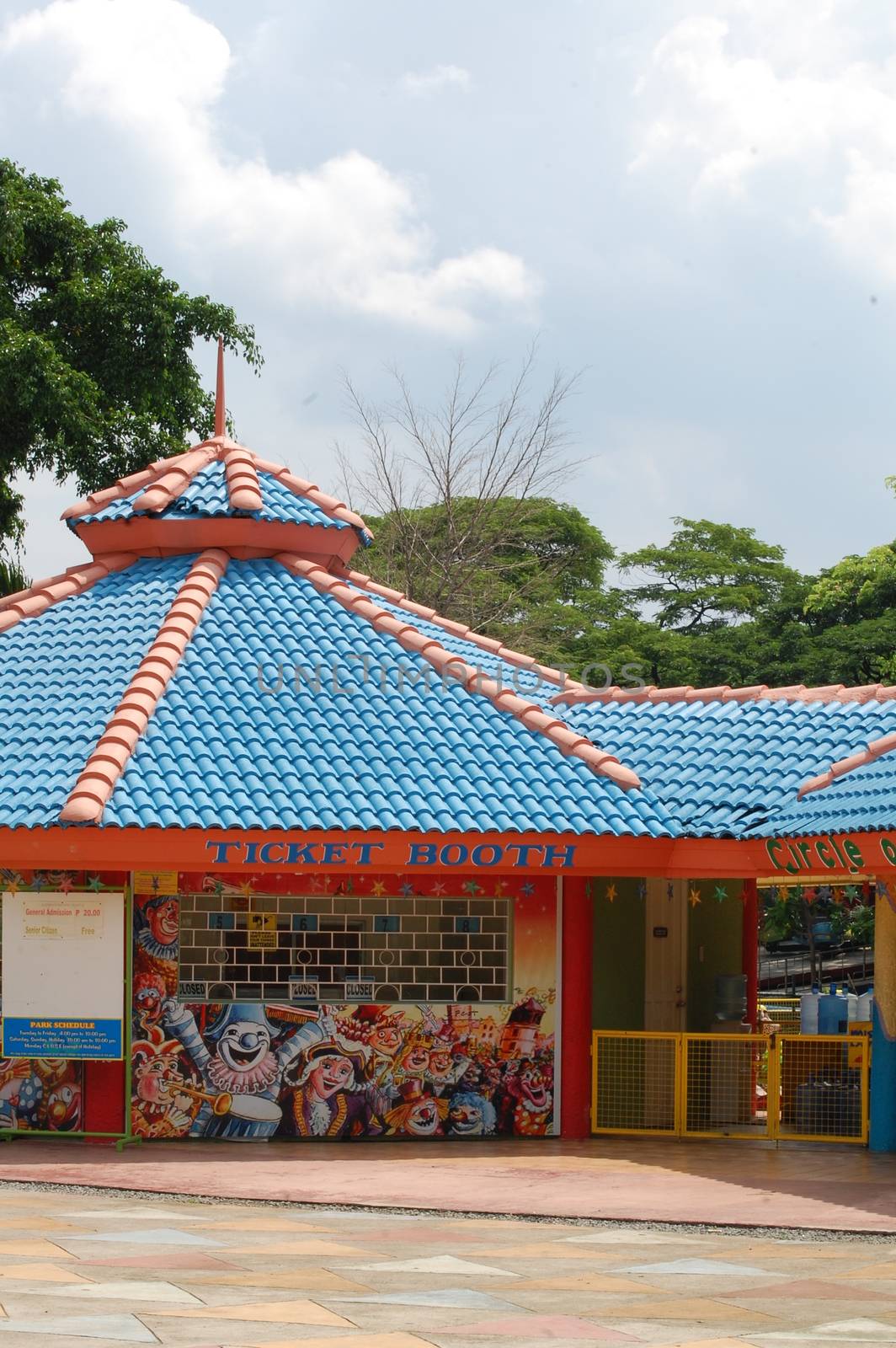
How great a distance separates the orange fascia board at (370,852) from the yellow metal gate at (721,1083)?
176 centimetres

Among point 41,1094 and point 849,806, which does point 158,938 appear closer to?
point 41,1094

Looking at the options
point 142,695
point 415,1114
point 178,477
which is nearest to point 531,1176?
point 415,1114

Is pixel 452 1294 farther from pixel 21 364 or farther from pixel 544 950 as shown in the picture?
pixel 21 364

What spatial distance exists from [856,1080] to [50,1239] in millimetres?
8752

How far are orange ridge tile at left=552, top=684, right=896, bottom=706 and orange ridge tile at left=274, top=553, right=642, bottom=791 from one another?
171 cm

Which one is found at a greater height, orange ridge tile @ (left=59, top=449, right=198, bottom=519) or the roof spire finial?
the roof spire finial

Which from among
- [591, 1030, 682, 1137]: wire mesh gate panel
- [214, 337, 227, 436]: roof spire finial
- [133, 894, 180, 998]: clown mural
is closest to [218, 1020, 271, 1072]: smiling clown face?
[133, 894, 180, 998]: clown mural

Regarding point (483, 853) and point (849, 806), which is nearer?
point (849, 806)

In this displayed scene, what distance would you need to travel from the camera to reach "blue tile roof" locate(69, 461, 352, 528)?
19.4 meters

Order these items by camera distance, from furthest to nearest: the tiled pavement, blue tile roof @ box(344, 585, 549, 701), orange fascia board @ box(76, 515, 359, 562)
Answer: orange fascia board @ box(76, 515, 359, 562) → blue tile roof @ box(344, 585, 549, 701) → the tiled pavement

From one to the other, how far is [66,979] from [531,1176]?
4.71 m

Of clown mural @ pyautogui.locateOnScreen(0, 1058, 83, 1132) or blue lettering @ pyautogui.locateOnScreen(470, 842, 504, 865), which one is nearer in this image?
blue lettering @ pyautogui.locateOnScreen(470, 842, 504, 865)

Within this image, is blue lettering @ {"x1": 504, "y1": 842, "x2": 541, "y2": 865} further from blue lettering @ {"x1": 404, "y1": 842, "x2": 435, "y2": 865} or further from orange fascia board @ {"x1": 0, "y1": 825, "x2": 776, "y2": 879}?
blue lettering @ {"x1": 404, "y1": 842, "x2": 435, "y2": 865}

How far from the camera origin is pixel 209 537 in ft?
63.7
